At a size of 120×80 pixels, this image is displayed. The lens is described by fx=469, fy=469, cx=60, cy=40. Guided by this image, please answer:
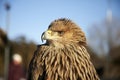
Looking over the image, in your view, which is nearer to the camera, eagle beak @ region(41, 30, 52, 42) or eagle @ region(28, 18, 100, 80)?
eagle @ region(28, 18, 100, 80)

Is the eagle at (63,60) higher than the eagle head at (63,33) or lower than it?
lower

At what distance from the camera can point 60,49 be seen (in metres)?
4.40

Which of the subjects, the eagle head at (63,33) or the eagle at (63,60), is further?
the eagle head at (63,33)

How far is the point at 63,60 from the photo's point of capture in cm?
429

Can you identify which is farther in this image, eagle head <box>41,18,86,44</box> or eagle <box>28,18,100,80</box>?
eagle head <box>41,18,86,44</box>

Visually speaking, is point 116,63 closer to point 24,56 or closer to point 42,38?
point 24,56

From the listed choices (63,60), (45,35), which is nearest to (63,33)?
(45,35)

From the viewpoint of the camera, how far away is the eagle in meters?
4.24

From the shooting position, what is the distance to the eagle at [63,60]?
424 centimetres

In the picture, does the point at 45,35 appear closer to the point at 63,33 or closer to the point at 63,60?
the point at 63,33

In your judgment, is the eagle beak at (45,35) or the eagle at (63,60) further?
the eagle beak at (45,35)

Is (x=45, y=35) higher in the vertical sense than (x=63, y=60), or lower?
higher

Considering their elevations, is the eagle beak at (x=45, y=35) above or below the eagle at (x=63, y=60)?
above

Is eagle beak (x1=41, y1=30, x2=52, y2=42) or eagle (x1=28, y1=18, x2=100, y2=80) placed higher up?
eagle beak (x1=41, y1=30, x2=52, y2=42)
